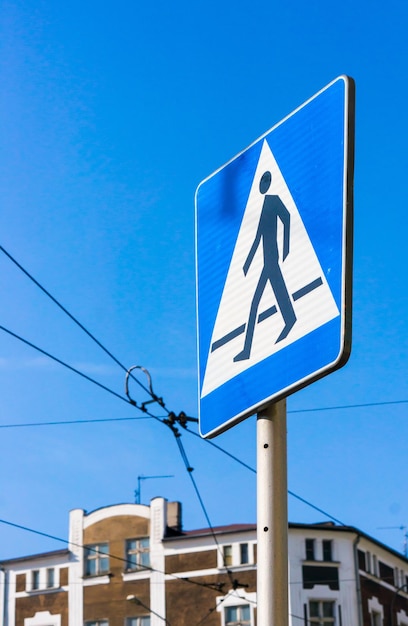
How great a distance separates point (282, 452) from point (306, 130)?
3.21ft

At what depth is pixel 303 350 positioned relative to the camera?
321cm

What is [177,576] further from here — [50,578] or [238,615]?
[50,578]

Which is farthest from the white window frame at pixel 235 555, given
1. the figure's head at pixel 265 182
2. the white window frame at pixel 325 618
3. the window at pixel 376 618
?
the figure's head at pixel 265 182

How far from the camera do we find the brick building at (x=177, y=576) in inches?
2003

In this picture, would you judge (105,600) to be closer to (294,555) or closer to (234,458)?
(294,555)

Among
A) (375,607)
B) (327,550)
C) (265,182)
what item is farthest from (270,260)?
(375,607)

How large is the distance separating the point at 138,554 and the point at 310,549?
8059 mm

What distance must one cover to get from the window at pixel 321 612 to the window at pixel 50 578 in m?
12.6

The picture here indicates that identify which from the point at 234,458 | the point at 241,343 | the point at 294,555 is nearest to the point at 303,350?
the point at 241,343

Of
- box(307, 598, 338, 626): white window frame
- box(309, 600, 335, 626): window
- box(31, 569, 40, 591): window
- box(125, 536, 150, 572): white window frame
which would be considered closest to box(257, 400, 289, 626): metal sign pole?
box(307, 598, 338, 626): white window frame

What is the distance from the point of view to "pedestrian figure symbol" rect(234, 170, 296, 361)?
Result: 3328mm

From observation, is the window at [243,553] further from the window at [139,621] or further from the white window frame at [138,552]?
the window at [139,621]

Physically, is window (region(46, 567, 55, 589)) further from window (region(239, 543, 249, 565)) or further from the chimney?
Result: window (region(239, 543, 249, 565))

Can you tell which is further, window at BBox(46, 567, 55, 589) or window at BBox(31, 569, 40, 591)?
window at BBox(31, 569, 40, 591)
